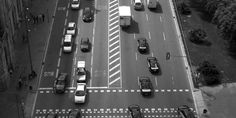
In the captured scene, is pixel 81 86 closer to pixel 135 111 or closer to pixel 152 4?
pixel 135 111

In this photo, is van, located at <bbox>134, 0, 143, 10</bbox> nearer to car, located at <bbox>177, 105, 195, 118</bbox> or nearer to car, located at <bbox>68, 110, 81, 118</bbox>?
car, located at <bbox>177, 105, 195, 118</bbox>

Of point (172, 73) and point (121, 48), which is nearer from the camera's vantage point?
point (172, 73)

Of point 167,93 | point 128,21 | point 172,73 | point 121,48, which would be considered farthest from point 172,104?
point 128,21

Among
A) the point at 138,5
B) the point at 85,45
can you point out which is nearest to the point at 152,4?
the point at 138,5

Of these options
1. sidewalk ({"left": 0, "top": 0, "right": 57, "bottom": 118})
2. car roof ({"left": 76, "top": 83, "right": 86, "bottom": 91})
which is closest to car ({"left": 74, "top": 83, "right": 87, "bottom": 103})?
car roof ({"left": 76, "top": 83, "right": 86, "bottom": 91})

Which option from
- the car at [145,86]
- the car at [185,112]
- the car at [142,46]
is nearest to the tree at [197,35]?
the car at [142,46]

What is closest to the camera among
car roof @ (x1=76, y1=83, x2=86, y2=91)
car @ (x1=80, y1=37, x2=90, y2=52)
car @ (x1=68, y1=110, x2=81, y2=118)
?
car @ (x1=68, y1=110, x2=81, y2=118)

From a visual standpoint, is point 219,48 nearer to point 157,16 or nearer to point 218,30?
point 218,30
